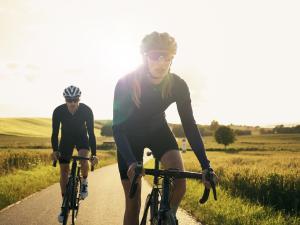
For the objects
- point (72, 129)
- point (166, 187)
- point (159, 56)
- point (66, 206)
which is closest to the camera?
point (166, 187)

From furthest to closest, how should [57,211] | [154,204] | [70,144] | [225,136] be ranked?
1. [225,136]
2. [57,211]
3. [70,144]
4. [154,204]

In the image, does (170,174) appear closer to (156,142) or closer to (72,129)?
(156,142)

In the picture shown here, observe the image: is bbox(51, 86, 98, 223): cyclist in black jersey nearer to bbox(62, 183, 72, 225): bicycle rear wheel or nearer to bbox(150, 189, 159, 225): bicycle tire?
bbox(62, 183, 72, 225): bicycle rear wheel

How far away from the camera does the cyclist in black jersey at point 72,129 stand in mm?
7977

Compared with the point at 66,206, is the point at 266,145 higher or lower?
lower

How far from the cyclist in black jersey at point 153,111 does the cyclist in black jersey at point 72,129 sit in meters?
3.35

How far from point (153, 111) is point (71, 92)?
3.57 m

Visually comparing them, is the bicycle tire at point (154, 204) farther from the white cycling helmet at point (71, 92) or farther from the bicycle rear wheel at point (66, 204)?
the white cycling helmet at point (71, 92)

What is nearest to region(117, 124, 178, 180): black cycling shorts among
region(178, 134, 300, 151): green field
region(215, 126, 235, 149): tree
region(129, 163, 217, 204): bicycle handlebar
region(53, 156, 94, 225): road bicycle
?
region(129, 163, 217, 204): bicycle handlebar

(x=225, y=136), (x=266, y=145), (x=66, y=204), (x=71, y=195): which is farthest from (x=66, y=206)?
(x=225, y=136)

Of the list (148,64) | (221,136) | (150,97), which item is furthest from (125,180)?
(221,136)

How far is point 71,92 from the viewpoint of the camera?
793cm

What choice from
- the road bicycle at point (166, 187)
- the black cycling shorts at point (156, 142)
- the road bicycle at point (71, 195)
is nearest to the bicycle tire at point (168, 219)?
the road bicycle at point (166, 187)

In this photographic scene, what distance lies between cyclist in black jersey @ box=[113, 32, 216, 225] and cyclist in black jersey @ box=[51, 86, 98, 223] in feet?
11.0
